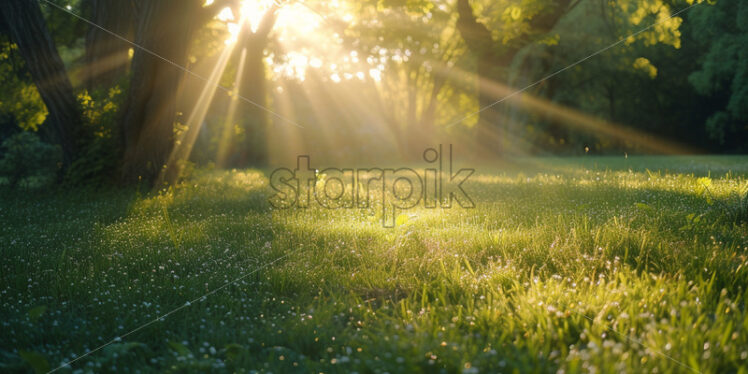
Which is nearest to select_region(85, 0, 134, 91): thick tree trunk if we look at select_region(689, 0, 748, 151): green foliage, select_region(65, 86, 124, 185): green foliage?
select_region(65, 86, 124, 185): green foliage

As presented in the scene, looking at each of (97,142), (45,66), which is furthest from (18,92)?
(97,142)

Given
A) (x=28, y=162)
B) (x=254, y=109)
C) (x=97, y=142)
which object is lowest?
(x=28, y=162)

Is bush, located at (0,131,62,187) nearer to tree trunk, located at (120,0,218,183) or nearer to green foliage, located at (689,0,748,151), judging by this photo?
tree trunk, located at (120,0,218,183)

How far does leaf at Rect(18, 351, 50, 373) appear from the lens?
101 inches

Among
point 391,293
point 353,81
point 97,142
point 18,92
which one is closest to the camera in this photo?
point 391,293

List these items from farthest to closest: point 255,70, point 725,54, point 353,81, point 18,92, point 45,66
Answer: point 353,81 < point 725,54 < point 255,70 < point 18,92 < point 45,66

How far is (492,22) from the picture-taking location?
19.7 meters

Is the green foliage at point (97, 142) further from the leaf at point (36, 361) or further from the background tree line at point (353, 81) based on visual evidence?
the leaf at point (36, 361)

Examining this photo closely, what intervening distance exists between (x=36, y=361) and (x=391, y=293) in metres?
2.43

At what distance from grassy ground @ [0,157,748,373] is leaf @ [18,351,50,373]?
0.09 ft

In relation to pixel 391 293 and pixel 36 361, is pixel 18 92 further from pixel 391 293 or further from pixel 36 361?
pixel 391 293

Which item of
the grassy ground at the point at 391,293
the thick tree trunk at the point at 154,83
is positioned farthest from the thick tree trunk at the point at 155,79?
the grassy ground at the point at 391,293

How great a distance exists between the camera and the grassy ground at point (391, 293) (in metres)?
2.64

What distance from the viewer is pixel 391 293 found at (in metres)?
3.98
